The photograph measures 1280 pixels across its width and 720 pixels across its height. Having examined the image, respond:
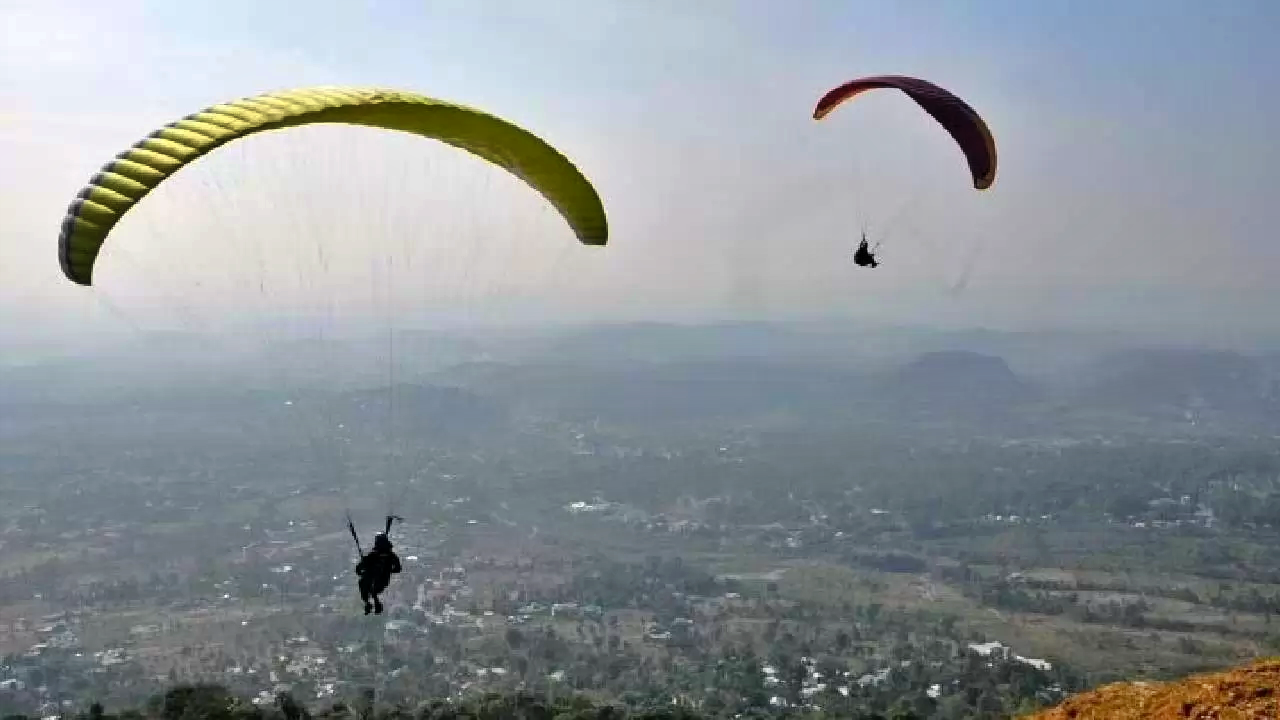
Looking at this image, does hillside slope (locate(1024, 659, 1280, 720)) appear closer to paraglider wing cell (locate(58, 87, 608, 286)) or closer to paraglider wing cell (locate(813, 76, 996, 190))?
paraglider wing cell (locate(58, 87, 608, 286))

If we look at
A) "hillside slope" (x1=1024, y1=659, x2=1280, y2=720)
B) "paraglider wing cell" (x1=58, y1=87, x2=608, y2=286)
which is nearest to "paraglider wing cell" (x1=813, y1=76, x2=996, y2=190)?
"paraglider wing cell" (x1=58, y1=87, x2=608, y2=286)

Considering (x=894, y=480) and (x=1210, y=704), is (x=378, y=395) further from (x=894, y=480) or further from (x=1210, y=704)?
(x=1210, y=704)

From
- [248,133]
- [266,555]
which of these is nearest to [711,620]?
[266,555]

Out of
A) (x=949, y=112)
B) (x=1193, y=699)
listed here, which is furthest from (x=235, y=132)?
(x=949, y=112)

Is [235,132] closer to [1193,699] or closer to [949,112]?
[1193,699]

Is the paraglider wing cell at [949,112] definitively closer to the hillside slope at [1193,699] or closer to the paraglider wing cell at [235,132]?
the paraglider wing cell at [235,132]

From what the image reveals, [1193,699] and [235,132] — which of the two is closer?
[1193,699]
